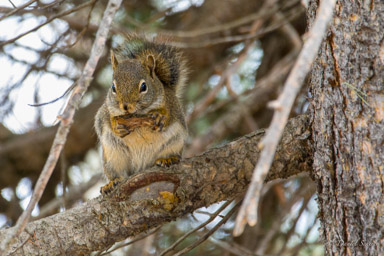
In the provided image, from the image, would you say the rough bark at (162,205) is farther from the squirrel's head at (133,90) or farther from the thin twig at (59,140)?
the thin twig at (59,140)

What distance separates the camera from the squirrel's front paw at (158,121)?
187 cm

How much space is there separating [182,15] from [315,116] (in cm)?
189

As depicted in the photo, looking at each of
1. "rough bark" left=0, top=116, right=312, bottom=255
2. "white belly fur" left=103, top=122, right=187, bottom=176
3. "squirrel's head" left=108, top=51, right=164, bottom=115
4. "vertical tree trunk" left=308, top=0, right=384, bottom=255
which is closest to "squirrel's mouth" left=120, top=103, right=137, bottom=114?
"squirrel's head" left=108, top=51, right=164, bottom=115

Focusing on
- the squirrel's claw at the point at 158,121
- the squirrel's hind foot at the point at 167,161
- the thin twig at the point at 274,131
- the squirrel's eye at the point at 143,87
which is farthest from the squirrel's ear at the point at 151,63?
the thin twig at the point at 274,131

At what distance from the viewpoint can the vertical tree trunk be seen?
3.79 feet

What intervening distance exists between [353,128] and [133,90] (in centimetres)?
93

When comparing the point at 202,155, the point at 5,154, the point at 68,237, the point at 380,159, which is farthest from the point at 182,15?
the point at 380,159

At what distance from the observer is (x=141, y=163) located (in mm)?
1945

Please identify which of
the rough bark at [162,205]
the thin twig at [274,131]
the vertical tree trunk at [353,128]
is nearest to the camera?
the thin twig at [274,131]

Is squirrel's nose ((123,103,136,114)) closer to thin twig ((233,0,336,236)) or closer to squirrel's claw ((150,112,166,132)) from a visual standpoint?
squirrel's claw ((150,112,166,132))

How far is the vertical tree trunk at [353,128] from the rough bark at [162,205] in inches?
8.8

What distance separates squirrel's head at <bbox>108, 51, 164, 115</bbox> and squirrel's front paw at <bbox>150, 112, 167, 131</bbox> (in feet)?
0.22

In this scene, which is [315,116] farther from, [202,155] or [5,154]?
[5,154]

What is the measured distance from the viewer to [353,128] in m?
1.20
